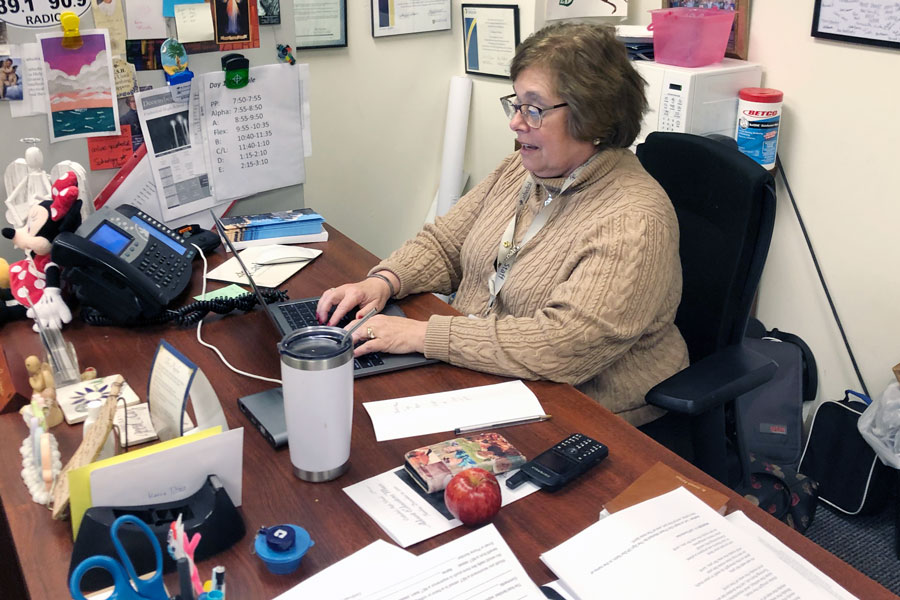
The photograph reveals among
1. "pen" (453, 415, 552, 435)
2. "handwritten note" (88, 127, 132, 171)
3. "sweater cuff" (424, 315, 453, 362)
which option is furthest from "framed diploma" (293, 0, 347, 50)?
"pen" (453, 415, 552, 435)

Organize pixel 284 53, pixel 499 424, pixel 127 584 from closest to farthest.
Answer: pixel 127 584 < pixel 499 424 < pixel 284 53

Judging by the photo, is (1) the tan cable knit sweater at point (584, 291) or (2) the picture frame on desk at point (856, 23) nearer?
(1) the tan cable knit sweater at point (584, 291)

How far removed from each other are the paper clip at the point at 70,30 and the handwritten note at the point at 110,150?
0.67 feet

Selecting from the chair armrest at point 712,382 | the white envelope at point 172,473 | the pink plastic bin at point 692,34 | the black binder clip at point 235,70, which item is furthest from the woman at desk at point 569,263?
the pink plastic bin at point 692,34

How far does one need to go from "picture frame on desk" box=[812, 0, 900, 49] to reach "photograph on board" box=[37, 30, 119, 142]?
6.14ft

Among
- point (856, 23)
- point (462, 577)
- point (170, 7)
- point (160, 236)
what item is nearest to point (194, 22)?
point (170, 7)

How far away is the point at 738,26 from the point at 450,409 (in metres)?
1.78

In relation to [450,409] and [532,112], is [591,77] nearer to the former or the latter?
[532,112]

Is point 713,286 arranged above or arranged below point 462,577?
above

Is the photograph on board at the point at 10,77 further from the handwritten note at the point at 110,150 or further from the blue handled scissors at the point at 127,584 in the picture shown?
the blue handled scissors at the point at 127,584

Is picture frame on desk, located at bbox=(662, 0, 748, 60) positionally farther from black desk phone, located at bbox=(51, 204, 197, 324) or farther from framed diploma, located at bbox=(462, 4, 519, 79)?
black desk phone, located at bbox=(51, 204, 197, 324)

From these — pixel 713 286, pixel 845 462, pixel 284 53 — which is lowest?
pixel 845 462

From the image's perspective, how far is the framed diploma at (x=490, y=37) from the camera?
291 cm

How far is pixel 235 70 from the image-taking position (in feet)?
6.30
